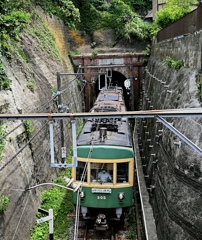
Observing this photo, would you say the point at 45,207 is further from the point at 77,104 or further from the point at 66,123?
the point at 77,104

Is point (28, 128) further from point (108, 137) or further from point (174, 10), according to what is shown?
point (174, 10)

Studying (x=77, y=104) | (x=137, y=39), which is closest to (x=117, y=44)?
(x=137, y=39)

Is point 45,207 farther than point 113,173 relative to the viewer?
Yes

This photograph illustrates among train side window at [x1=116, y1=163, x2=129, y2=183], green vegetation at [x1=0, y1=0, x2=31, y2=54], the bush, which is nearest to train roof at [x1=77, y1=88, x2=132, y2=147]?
train side window at [x1=116, y1=163, x2=129, y2=183]

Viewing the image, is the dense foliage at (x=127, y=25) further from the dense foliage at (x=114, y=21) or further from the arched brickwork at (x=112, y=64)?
the arched brickwork at (x=112, y=64)

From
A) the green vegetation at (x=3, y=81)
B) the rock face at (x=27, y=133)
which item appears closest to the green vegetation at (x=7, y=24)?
the rock face at (x=27, y=133)

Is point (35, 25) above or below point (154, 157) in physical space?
above
